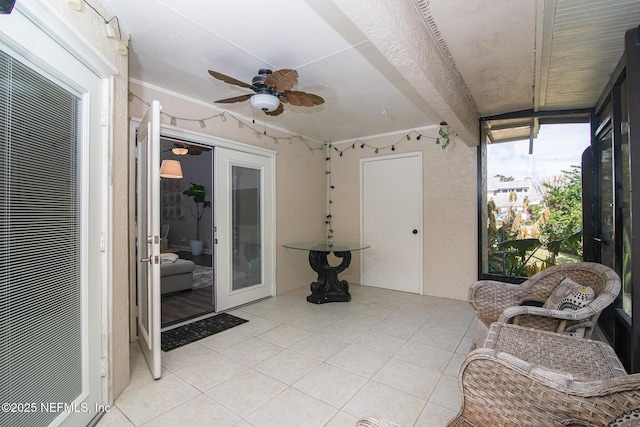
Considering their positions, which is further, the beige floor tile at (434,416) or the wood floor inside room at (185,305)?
the wood floor inside room at (185,305)

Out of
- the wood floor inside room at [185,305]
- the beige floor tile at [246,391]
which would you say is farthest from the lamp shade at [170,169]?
the beige floor tile at [246,391]

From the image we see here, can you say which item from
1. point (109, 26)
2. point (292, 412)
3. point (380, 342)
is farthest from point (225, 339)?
point (109, 26)

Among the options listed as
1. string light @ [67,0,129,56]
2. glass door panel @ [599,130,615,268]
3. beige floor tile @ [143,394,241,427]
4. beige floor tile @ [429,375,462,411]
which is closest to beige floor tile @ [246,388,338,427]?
beige floor tile @ [143,394,241,427]

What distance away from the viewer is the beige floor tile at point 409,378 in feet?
6.70

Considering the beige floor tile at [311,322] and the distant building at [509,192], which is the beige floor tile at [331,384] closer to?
the beige floor tile at [311,322]

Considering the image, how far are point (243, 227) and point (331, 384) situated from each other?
2.38m

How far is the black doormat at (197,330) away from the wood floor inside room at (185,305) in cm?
23

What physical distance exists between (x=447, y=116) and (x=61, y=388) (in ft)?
10.8

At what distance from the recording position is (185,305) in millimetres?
3924

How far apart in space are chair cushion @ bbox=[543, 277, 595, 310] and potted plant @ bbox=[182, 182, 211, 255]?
6.38 meters

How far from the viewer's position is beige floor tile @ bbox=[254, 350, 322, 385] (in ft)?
7.27

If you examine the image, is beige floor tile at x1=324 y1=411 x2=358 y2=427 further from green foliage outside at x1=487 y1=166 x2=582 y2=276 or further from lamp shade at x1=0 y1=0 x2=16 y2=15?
green foliage outside at x1=487 y1=166 x2=582 y2=276

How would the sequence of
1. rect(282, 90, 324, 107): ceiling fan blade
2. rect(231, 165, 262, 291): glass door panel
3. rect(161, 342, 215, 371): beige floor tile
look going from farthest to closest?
rect(231, 165, 262, 291): glass door panel < rect(282, 90, 324, 107): ceiling fan blade < rect(161, 342, 215, 371): beige floor tile

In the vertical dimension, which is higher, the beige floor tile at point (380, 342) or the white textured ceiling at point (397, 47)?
the white textured ceiling at point (397, 47)
